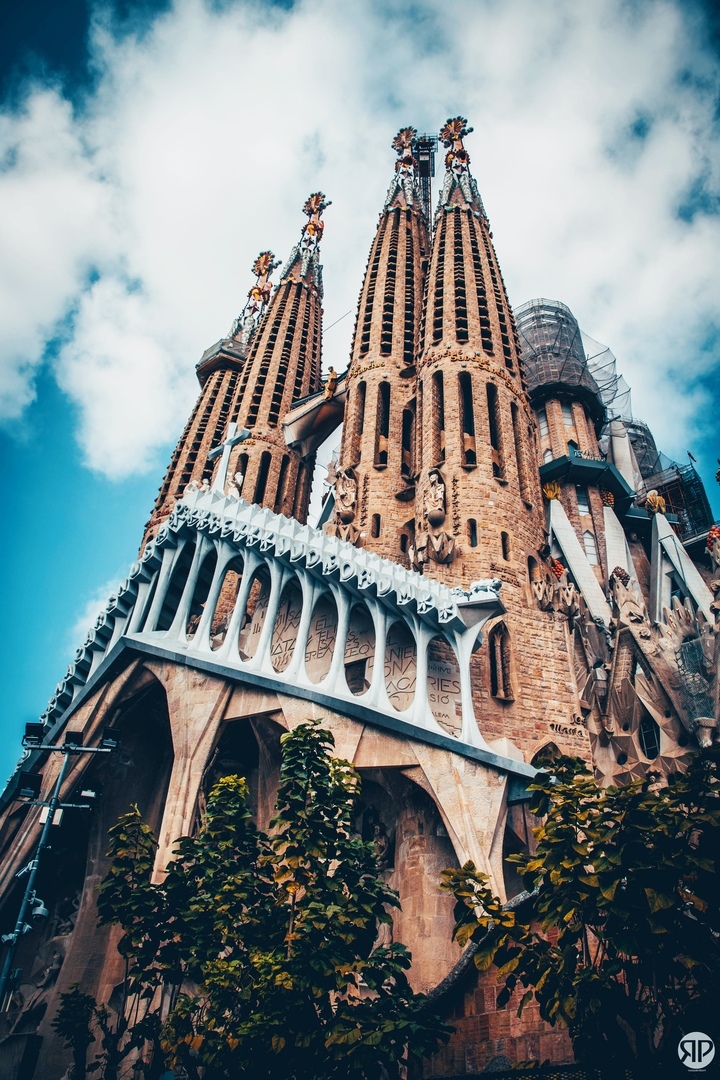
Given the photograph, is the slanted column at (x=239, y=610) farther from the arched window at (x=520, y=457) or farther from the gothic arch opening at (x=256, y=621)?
the arched window at (x=520, y=457)

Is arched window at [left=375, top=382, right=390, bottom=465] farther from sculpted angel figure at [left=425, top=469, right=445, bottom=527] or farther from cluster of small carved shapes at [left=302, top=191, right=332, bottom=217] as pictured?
cluster of small carved shapes at [left=302, top=191, right=332, bottom=217]

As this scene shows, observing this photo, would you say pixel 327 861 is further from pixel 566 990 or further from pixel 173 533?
pixel 173 533

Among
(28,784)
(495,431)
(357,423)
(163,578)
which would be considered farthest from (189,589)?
(357,423)

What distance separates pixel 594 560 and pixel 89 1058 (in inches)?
815

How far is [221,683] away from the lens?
18.0m

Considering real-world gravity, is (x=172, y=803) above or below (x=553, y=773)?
above

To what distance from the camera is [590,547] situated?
30375mm

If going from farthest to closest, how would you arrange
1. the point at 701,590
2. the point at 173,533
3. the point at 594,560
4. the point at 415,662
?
the point at 594,560, the point at 701,590, the point at 173,533, the point at 415,662

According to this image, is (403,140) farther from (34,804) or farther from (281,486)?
(34,804)

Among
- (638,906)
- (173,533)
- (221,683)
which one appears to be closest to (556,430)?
(173,533)

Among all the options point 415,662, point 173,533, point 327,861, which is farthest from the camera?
point 173,533

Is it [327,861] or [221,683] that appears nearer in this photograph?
[327,861]

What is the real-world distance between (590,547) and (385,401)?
881 cm

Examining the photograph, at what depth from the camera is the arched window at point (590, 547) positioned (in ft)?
98.4
